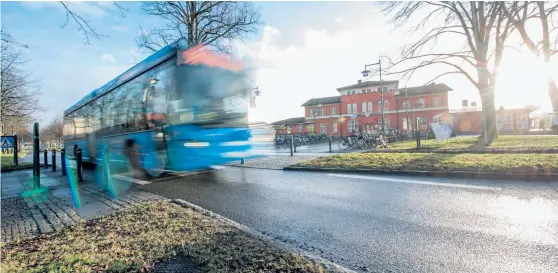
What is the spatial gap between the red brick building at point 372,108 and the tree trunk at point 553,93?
31.5m

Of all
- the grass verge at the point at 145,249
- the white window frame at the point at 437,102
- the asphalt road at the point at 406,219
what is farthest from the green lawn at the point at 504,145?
the white window frame at the point at 437,102

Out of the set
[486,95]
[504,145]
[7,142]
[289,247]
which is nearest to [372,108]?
[486,95]

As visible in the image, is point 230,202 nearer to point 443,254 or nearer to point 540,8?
point 443,254

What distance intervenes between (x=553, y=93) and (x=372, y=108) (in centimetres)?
4419

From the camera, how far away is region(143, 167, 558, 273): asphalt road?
2988 mm

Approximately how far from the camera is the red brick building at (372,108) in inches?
2021

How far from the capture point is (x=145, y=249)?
3143 millimetres

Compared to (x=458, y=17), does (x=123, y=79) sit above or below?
below

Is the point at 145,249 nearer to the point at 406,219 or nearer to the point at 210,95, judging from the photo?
the point at 406,219

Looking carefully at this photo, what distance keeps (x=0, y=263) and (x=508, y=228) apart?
19.5 feet

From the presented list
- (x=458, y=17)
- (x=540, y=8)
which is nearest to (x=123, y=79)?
(x=540, y=8)

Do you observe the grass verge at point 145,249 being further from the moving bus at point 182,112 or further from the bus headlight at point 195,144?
the moving bus at point 182,112

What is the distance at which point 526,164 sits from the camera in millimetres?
7469

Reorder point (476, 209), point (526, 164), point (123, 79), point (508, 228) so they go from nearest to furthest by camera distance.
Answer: point (508, 228), point (476, 209), point (526, 164), point (123, 79)
